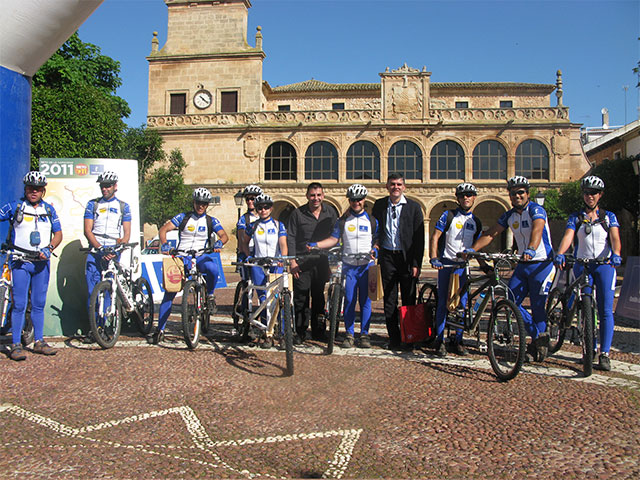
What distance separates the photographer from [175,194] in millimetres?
33156

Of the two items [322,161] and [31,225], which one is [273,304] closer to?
[31,225]

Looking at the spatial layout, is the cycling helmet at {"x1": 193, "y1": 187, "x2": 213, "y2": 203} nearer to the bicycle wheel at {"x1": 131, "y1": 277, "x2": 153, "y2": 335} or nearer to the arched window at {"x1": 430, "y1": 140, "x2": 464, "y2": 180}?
the bicycle wheel at {"x1": 131, "y1": 277, "x2": 153, "y2": 335}

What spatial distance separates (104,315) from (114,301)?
0.20m

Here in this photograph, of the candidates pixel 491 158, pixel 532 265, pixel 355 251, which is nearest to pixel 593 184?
pixel 532 265

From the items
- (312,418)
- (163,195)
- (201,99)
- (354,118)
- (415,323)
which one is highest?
(201,99)

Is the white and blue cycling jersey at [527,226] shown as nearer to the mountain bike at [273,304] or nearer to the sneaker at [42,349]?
the mountain bike at [273,304]

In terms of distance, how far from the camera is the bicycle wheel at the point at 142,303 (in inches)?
275

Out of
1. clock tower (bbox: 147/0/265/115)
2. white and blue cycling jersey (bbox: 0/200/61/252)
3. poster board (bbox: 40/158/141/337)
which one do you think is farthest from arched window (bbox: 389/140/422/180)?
white and blue cycling jersey (bbox: 0/200/61/252)

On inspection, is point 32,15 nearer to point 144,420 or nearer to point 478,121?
point 144,420

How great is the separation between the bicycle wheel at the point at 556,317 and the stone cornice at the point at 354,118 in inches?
1195

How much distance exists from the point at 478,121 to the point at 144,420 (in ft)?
112

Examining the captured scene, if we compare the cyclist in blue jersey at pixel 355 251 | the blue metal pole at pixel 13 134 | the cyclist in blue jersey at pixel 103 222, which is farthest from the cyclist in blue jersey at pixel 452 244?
the blue metal pole at pixel 13 134

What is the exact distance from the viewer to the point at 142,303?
7062mm

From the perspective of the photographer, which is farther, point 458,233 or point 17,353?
point 458,233
